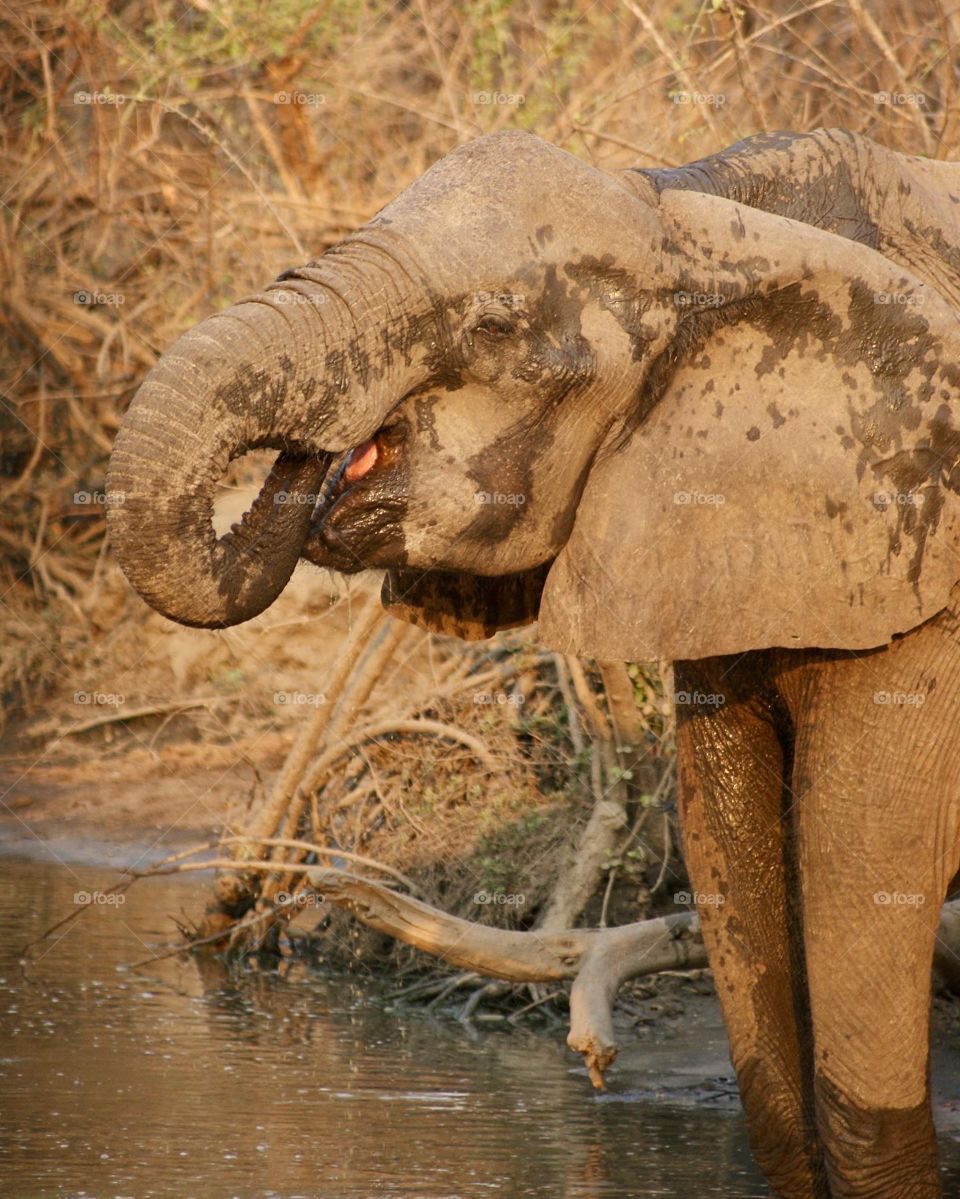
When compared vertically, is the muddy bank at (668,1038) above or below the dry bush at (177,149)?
below

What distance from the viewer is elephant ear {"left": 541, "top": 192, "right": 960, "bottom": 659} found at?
165 inches

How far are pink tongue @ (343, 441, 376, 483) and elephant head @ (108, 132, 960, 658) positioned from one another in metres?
0.01

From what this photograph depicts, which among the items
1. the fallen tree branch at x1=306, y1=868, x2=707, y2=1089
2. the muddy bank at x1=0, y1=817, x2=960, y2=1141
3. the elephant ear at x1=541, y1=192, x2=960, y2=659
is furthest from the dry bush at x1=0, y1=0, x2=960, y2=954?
the elephant ear at x1=541, y1=192, x2=960, y2=659

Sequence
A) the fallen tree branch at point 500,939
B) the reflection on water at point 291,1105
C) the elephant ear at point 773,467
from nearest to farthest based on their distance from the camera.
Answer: the elephant ear at point 773,467, the reflection on water at point 291,1105, the fallen tree branch at point 500,939

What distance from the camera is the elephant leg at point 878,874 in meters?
4.45

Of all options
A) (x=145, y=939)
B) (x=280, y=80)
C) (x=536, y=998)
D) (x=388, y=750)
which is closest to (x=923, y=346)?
(x=536, y=998)

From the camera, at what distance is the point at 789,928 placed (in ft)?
16.6

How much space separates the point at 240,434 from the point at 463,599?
3.43 feet

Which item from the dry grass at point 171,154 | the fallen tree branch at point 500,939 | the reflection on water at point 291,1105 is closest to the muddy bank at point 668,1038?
the reflection on water at point 291,1105

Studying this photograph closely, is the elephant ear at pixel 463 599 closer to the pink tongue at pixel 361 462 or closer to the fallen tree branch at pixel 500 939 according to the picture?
the pink tongue at pixel 361 462

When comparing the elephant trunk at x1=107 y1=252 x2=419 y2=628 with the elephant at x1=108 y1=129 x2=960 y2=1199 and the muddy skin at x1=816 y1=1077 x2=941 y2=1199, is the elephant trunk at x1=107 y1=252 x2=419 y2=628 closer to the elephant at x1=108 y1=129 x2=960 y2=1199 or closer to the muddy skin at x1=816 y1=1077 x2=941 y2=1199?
the elephant at x1=108 y1=129 x2=960 y2=1199

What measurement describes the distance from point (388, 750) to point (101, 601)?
13.9 feet

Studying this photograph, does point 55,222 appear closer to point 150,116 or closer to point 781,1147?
point 150,116

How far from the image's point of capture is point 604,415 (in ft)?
13.5
